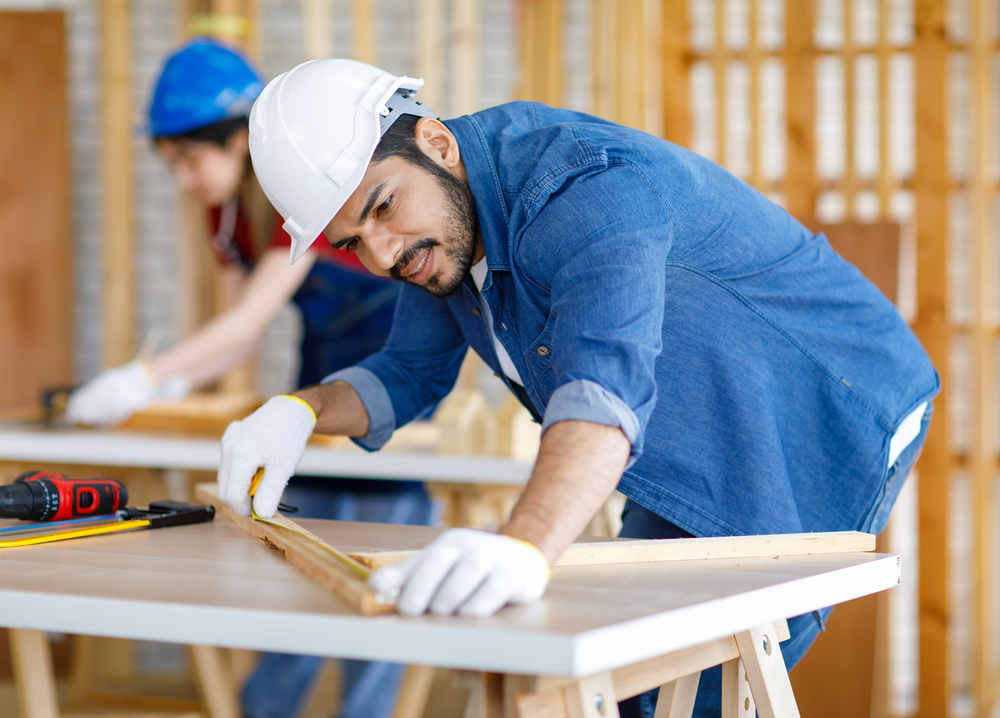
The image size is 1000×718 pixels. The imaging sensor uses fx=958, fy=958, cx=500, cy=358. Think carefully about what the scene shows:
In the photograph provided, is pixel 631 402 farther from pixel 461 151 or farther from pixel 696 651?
pixel 461 151

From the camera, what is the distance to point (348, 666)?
265 centimetres

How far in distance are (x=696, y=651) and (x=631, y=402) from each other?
292mm

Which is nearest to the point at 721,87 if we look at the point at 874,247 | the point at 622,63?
the point at 622,63

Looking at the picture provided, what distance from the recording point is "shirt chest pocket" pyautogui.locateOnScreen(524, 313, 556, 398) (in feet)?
4.26

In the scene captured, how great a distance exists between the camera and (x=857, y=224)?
2.97 m

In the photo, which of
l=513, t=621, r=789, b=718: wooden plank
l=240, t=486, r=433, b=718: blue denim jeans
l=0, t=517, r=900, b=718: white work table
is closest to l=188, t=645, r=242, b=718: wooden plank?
l=240, t=486, r=433, b=718: blue denim jeans

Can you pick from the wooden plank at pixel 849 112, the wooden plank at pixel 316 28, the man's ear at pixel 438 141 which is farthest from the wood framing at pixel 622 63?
the man's ear at pixel 438 141

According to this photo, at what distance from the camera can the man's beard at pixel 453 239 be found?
1332mm

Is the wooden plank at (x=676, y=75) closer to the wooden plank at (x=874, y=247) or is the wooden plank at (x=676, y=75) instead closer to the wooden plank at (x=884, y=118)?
the wooden plank at (x=884, y=118)

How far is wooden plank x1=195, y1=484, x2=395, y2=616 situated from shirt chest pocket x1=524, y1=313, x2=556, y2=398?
1.25 ft

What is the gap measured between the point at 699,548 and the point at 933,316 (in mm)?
2538

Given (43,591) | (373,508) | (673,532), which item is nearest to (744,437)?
(673,532)

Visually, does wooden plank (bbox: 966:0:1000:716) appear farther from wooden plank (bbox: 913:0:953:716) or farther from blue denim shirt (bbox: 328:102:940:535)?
blue denim shirt (bbox: 328:102:940:535)

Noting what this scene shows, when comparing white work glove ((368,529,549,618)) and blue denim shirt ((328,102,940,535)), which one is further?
blue denim shirt ((328,102,940,535))
